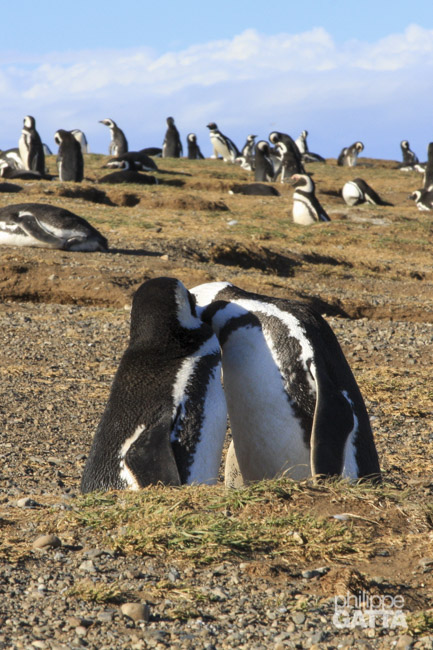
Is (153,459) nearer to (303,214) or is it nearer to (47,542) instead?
(47,542)

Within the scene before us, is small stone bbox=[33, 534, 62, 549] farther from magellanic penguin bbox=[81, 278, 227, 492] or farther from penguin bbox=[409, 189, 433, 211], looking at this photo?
penguin bbox=[409, 189, 433, 211]

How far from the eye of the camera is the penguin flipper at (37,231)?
420 inches

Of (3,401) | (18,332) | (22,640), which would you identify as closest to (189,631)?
(22,640)

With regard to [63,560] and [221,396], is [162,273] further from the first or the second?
[63,560]

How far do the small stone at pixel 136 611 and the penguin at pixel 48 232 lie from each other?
894cm

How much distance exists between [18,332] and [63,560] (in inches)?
194

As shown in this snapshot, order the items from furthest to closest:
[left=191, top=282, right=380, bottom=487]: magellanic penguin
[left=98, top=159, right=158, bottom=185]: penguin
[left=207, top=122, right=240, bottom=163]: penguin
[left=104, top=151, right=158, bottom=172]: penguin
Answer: [left=207, top=122, right=240, bottom=163]: penguin → [left=104, top=151, right=158, bottom=172]: penguin → [left=98, top=159, right=158, bottom=185]: penguin → [left=191, top=282, right=380, bottom=487]: magellanic penguin

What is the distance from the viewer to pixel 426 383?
239 inches

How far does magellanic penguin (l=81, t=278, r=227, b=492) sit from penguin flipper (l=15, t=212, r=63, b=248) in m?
7.32

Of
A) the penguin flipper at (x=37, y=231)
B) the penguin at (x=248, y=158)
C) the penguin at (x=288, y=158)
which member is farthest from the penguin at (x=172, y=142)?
the penguin flipper at (x=37, y=231)

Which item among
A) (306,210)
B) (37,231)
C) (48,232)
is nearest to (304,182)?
(306,210)

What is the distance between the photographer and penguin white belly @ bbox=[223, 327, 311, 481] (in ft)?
11.8

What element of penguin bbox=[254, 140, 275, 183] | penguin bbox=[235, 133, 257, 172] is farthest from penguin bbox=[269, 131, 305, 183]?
penguin bbox=[235, 133, 257, 172]

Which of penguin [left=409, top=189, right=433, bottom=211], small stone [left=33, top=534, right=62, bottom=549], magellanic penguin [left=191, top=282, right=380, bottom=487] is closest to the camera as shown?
small stone [left=33, top=534, right=62, bottom=549]
